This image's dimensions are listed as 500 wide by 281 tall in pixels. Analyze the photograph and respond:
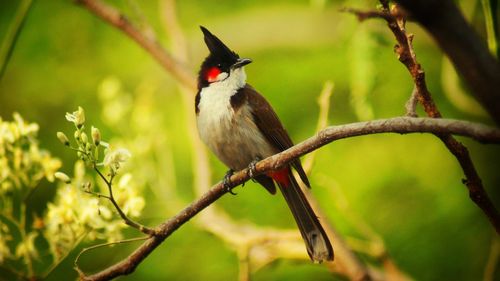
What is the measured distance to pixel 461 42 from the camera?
81cm

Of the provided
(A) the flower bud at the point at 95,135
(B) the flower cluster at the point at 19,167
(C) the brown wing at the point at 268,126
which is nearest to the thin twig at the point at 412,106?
(A) the flower bud at the point at 95,135

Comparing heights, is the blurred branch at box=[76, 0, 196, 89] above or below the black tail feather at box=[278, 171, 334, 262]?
above

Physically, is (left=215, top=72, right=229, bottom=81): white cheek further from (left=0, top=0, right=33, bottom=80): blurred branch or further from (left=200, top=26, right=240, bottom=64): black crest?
(left=0, top=0, right=33, bottom=80): blurred branch

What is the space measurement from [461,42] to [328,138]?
755mm

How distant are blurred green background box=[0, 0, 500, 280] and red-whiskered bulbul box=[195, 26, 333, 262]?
306mm

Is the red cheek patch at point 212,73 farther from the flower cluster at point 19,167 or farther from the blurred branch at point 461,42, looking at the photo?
the blurred branch at point 461,42

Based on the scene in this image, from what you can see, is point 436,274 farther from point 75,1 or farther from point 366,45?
point 75,1

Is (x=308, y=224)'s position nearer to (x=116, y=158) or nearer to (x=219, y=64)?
(x=219, y=64)

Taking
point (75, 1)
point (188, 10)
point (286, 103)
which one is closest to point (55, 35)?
point (188, 10)


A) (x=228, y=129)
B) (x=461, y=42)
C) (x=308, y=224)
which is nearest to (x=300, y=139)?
(x=228, y=129)

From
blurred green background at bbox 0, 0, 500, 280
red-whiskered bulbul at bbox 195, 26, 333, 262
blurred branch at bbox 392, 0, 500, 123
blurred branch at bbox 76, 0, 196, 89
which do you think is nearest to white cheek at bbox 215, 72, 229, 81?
red-whiskered bulbul at bbox 195, 26, 333, 262

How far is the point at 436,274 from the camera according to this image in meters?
4.21

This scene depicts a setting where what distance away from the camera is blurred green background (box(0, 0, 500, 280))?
419 cm

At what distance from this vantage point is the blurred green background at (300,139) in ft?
13.8
